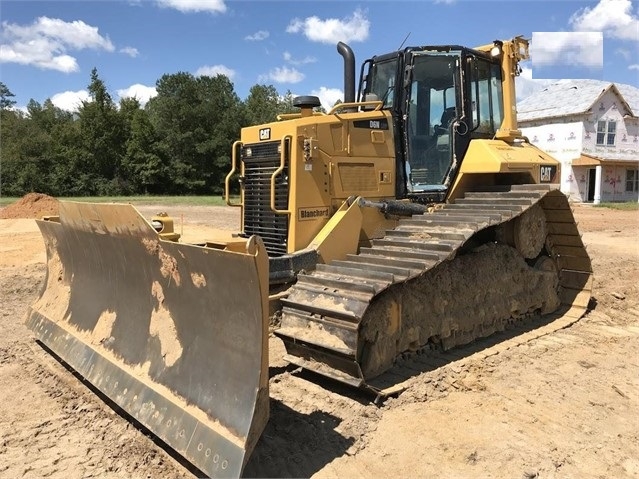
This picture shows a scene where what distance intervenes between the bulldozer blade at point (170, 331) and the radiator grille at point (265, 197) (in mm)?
1553

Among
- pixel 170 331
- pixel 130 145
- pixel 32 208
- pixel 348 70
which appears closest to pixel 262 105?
pixel 130 145

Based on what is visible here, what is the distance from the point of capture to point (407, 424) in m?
4.25

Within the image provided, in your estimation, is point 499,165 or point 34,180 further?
point 34,180

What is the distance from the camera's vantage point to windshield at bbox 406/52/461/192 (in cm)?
639

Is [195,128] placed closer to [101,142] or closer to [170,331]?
[101,142]

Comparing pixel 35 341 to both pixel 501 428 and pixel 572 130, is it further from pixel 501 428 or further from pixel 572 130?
pixel 572 130

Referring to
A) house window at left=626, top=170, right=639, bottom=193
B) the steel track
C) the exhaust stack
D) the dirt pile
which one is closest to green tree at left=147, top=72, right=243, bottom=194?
the dirt pile

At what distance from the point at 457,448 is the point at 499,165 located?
11.1ft

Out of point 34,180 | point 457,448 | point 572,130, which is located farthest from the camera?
point 34,180

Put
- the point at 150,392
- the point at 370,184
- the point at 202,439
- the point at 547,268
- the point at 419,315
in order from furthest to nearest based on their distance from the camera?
the point at 547,268
the point at 370,184
the point at 419,315
the point at 150,392
the point at 202,439

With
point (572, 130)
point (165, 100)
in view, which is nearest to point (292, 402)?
point (572, 130)

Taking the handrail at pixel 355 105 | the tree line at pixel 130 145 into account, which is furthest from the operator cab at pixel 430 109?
the tree line at pixel 130 145

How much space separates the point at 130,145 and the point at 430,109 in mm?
44190

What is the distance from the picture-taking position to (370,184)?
611 cm
